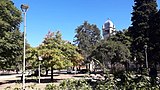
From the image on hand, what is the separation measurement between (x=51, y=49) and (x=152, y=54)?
537 inches

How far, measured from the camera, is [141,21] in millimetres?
39188

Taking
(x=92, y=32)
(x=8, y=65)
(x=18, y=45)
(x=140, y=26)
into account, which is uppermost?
(x=92, y=32)

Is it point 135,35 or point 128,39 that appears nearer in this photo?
point 135,35

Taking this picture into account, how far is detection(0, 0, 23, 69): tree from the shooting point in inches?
1053

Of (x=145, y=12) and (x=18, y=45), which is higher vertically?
(x=145, y=12)

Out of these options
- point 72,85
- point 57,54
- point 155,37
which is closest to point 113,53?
point 155,37

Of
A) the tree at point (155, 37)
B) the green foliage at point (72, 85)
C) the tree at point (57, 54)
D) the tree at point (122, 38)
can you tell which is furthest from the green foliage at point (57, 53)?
the green foliage at point (72, 85)

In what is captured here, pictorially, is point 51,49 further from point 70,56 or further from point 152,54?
point 152,54

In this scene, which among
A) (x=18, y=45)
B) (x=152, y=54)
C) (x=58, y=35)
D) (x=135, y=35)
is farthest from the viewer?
(x=135, y=35)

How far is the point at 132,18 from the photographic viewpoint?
4066cm

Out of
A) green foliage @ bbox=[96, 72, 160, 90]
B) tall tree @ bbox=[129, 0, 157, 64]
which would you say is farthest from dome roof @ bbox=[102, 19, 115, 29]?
green foliage @ bbox=[96, 72, 160, 90]

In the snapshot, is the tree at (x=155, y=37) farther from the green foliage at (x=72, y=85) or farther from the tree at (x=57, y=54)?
the green foliage at (x=72, y=85)

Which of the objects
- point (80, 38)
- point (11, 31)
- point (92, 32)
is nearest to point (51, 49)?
point (11, 31)

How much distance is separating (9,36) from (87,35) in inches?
2562
